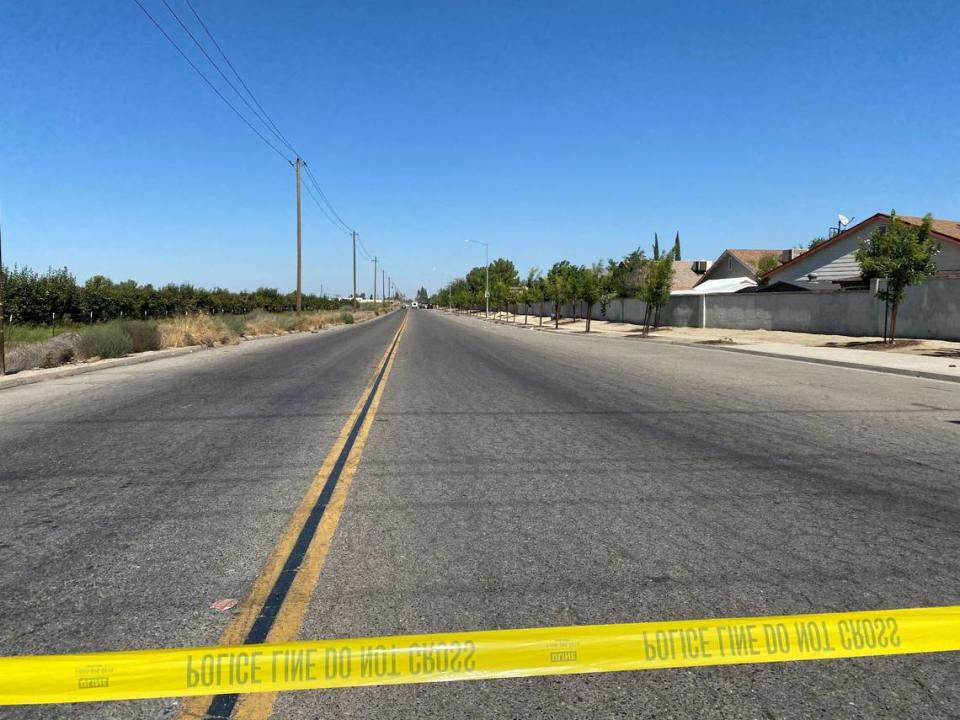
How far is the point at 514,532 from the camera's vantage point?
14.9 ft

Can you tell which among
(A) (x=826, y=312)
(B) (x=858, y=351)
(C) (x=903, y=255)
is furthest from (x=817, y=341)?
(C) (x=903, y=255)

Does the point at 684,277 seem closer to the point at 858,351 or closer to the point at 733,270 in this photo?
the point at 733,270

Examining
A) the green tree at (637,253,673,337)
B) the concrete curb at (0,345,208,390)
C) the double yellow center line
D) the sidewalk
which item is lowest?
the concrete curb at (0,345,208,390)

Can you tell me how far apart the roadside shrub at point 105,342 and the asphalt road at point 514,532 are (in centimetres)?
1061

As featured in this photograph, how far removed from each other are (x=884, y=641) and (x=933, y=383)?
13374 millimetres

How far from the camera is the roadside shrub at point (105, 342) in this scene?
65.5ft

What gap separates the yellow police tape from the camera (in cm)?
251

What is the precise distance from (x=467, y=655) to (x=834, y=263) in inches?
1709

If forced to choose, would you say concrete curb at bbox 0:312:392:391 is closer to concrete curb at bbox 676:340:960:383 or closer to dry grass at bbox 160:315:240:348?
dry grass at bbox 160:315:240:348

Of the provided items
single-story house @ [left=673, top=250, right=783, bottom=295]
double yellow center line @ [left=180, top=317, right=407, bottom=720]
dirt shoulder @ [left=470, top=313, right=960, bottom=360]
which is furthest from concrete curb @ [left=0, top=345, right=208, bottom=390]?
single-story house @ [left=673, top=250, right=783, bottom=295]

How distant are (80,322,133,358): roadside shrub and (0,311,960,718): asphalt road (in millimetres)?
10605

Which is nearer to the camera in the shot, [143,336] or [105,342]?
[105,342]

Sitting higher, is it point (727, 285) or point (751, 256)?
point (751, 256)

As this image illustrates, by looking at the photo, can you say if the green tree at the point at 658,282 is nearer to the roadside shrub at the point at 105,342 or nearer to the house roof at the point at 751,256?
the house roof at the point at 751,256
